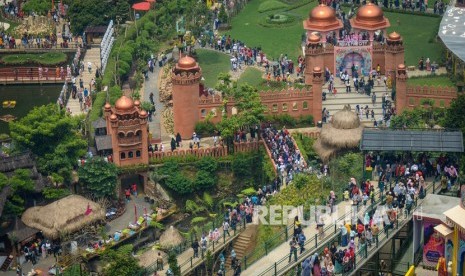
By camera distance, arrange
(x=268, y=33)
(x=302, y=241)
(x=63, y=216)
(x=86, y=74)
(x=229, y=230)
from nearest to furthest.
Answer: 1. (x=302, y=241)
2. (x=229, y=230)
3. (x=63, y=216)
4. (x=86, y=74)
5. (x=268, y=33)

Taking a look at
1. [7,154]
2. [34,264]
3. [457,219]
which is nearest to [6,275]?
[34,264]

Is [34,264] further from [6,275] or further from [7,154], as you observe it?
[7,154]

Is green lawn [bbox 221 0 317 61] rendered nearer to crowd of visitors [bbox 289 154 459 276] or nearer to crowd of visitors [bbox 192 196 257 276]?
crowd of visitors [bbox 192 196 257 276]

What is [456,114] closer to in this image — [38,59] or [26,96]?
[26,96]

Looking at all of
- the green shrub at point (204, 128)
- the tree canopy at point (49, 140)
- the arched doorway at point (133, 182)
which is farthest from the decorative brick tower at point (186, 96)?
the tree canopy at point (49, 140)

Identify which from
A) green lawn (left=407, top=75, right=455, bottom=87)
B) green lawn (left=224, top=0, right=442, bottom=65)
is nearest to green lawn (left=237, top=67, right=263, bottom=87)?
green lawn (left=224, top=0, right=442, bottom=65)

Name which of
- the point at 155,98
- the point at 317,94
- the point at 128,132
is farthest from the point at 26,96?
the point at 317,94

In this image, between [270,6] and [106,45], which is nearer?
[106,45]

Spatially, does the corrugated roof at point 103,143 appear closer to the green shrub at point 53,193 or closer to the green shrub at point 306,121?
the green shrub at point 53,193
